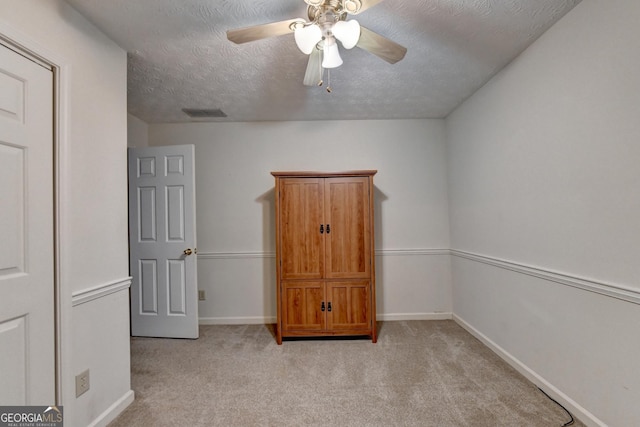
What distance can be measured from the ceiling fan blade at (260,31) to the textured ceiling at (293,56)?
19 cm

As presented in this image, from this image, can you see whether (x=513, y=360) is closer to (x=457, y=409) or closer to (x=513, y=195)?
(x=457, y=409)

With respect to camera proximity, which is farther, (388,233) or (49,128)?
(388,233)

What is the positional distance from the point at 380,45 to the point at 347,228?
65.3 inches

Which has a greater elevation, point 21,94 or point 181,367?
point 21,94

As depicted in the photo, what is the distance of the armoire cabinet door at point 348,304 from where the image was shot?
2785mm

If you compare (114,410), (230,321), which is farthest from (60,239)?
(230,321)

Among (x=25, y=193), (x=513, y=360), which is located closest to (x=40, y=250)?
(x=25, y=193)

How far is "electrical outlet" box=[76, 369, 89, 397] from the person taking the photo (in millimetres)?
1523

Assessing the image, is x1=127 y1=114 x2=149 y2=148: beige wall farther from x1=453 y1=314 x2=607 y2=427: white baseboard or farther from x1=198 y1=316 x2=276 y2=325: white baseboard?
x1=453 y1=314 x2=607 y2=427: white baseboard

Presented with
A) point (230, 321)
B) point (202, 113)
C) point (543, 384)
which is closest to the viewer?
point (543, 384)

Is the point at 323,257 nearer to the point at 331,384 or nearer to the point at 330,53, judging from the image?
the point at 331,384

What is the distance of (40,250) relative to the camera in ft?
4.49

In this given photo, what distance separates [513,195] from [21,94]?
3.02 metres

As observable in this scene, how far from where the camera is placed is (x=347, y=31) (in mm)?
1348
